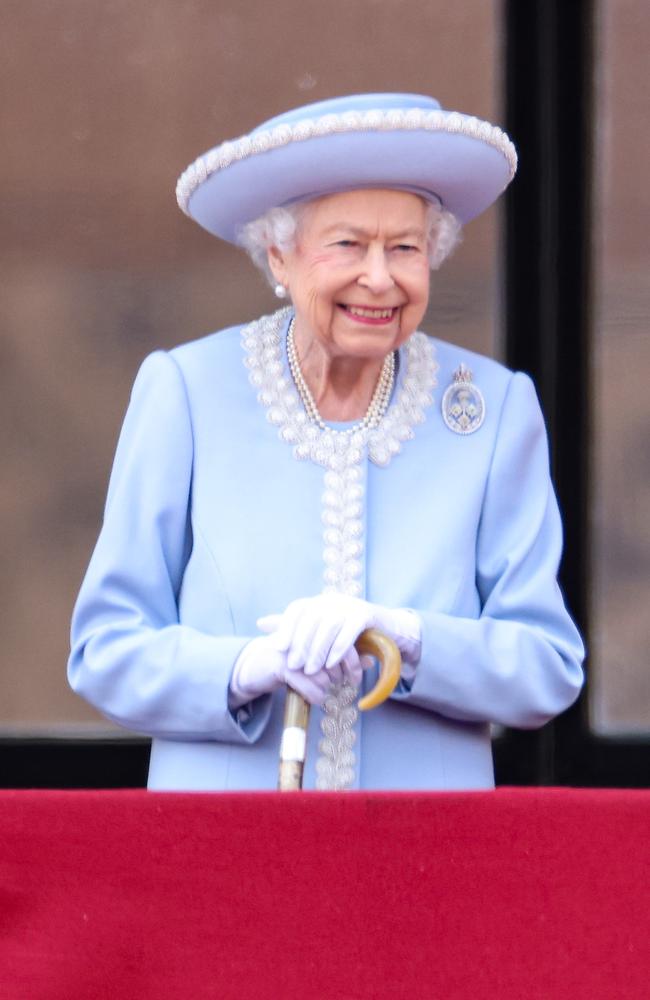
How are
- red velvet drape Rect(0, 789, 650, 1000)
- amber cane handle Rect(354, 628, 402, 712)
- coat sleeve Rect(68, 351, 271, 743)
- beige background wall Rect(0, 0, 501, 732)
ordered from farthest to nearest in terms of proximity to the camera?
beige background wall Rect(0, 0, 501, 732) → coat sleeve Rect(68, 351, 271, 743) → amber cane handle Rect(354, 628, 402, 712) → red velvet drape Rect(0, 789, 650, 1000)

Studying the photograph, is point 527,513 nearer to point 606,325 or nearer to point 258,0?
point 606,325

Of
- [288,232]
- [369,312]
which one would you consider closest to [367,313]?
[369,312]

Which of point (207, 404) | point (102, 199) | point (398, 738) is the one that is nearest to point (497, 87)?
point (102, 199)

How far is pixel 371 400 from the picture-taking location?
94.9 inches

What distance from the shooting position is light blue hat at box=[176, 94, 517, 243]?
222 cm

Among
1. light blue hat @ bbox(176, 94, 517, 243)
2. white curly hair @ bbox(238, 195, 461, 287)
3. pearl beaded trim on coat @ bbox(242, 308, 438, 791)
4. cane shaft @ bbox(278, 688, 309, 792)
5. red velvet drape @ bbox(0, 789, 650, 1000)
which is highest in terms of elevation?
light blue hat @ bbox(176, 94, 517, 243)

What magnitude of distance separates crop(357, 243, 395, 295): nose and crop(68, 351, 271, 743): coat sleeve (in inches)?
11.3

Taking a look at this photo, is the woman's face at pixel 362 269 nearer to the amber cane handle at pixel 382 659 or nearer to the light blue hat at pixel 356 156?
the light blue hat at pixel 356 156

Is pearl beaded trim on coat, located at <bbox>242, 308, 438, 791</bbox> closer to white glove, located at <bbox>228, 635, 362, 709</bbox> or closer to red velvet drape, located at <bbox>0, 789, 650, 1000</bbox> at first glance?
white glove, located at <bbox>228, 635, 362, 709</bbox>

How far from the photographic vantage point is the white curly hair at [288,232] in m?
2.32

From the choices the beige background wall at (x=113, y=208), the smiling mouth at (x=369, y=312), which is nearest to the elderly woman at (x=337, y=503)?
the smiling mouth at (x=369, y=312)

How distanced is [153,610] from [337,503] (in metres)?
0.26

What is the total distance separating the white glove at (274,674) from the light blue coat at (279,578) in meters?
0.02

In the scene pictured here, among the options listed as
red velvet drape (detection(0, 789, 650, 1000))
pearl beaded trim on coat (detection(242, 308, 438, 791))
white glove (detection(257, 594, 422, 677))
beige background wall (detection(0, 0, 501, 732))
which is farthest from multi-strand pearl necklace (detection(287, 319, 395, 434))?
beige background wall (detection(0, 0, 501, 732))
